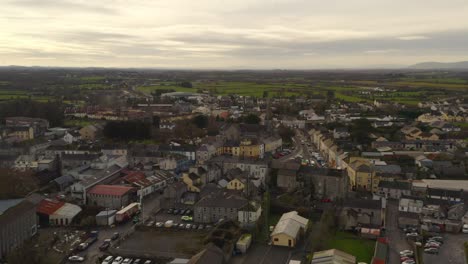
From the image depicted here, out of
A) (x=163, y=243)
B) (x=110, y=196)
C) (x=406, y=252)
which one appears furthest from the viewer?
(x=110, y=196)

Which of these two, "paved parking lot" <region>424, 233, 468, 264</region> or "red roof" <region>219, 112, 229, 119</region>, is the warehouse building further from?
"red roof" <region>219, 112, 229, 119</region>

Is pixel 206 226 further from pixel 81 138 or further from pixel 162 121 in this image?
pixel 162 121

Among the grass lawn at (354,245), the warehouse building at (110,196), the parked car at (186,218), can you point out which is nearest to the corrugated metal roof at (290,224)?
the grass lawn at (354,245)

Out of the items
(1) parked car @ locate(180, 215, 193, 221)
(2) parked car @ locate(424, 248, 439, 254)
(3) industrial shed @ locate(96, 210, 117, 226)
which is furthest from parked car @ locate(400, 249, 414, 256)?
(3) industrial shed @ locate(96, 210, 117, 226)

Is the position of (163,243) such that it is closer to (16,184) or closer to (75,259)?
(75,259)

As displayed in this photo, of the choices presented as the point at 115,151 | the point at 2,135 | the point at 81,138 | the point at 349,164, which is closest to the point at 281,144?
the point at 349,164

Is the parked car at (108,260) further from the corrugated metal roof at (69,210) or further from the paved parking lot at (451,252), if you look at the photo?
the paved parking lot at (451,252)

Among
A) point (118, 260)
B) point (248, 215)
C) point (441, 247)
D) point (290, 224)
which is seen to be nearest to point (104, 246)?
point (118, 260)
